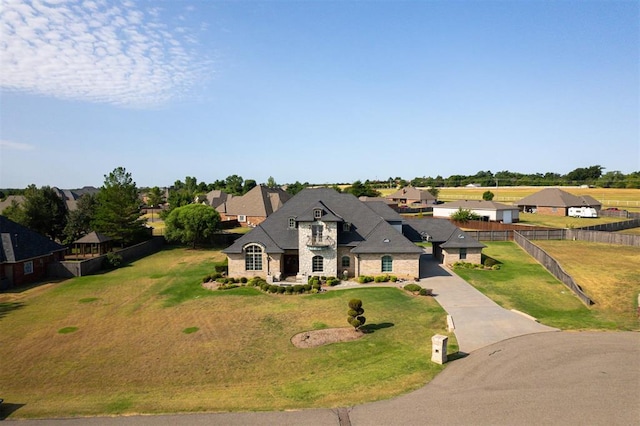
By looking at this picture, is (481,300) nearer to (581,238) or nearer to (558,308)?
(558,308)

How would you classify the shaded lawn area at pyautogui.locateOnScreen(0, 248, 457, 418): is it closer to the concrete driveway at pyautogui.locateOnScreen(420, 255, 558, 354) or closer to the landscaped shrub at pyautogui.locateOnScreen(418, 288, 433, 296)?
the landscaped shrub at pyautogui.locateOnScreen(418, 288, 433, 296)

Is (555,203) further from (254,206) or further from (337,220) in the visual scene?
(337,220)

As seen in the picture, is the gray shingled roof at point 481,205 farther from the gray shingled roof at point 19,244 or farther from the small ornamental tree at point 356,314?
the gray shingled roof at point 19,244

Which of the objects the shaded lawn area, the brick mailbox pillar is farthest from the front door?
the brick mailbox pillar

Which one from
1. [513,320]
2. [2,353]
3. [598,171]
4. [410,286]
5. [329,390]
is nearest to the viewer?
[329,390]

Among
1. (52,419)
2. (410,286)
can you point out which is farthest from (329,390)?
(410,286)

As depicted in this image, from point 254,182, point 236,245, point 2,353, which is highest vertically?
point 254,182

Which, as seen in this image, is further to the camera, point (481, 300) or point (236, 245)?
point (236, 245)
